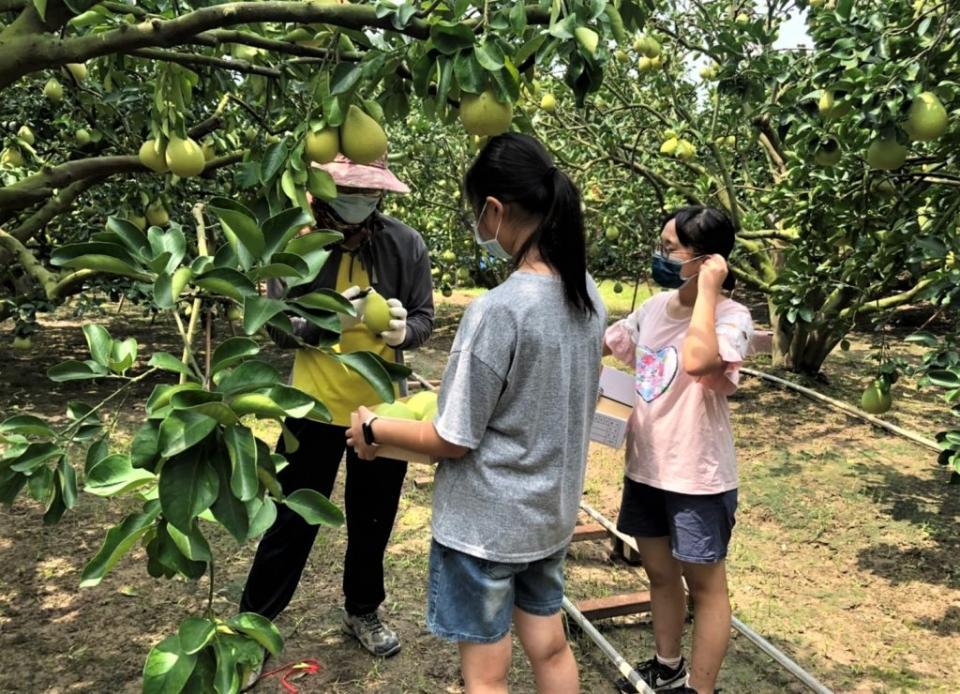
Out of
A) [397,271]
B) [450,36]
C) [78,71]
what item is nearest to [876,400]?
[397,271]

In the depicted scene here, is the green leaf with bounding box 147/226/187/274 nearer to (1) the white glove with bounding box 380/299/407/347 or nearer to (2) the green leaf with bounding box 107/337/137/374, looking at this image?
(2) the green leaf with bounding box 107/337/137/374

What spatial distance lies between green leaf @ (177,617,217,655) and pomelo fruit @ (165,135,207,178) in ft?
5.06

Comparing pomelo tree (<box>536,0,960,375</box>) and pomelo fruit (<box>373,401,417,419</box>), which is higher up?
pomelo tree (<box>536,0,960,375</box>)

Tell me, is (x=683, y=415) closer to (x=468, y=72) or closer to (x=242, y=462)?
(x=468, y=72)

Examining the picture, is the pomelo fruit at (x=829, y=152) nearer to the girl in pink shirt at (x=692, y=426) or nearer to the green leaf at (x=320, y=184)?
the girl in pink shirt at (x=692, y=426)

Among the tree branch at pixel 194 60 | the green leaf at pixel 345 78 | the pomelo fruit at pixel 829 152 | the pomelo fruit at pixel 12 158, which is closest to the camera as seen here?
the green leaf at pixel 345 78

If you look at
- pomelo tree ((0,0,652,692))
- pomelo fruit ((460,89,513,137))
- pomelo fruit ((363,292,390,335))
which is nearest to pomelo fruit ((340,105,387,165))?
pomelo tree ((0,0,652,692))

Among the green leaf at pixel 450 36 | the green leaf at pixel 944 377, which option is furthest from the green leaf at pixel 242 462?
the green leaf at pixel 944 377

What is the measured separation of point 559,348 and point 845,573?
254cm

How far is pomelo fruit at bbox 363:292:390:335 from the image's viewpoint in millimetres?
2150

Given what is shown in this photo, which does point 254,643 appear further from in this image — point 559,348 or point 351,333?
point 351,333

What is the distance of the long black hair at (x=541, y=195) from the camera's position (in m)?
1.55

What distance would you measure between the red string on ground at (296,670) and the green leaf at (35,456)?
149cm

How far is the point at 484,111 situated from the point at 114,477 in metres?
0.91
